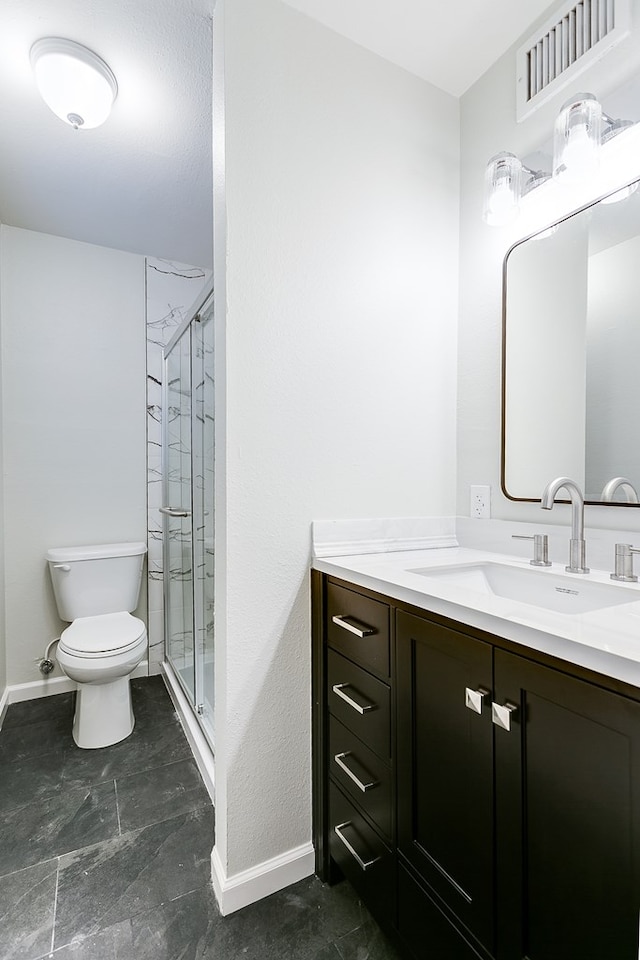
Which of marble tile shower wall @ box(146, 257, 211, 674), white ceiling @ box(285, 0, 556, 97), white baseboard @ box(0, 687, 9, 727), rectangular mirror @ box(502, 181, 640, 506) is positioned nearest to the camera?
rectangular mirror @ box(502, 181, 640, 506)

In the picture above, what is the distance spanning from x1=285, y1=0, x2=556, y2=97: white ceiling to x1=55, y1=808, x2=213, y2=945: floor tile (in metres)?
2.50

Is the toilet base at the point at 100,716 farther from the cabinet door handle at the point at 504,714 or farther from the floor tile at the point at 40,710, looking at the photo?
the cabinet door handle at the point at 504,714

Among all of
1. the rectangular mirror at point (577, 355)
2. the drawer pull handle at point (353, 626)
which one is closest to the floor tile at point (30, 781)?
the drawer pull handle at point (353, 626)

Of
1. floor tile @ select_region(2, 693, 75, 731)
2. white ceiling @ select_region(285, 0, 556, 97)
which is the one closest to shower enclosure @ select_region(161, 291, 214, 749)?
floor tile @ select_region(2, 693, 75, 731)

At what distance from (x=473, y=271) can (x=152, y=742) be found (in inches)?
89.3

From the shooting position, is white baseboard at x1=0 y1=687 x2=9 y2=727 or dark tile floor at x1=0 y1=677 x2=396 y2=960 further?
white baseboard at x1=0 y1=687 x2=9 y2=727

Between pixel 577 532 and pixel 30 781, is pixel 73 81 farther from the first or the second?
pixel 30 781

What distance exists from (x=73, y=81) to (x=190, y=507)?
1554 mm

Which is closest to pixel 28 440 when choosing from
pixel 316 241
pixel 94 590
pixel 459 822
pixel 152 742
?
pixel 94 590

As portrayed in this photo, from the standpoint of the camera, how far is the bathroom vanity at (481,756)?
62 centimetres

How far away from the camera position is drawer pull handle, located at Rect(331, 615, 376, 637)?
1.09 m

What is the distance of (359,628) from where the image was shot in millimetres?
1118

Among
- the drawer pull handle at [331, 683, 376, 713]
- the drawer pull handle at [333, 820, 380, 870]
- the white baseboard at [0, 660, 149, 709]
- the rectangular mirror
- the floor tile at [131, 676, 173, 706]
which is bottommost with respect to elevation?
the floor tile at [131, 676, 173, 706]

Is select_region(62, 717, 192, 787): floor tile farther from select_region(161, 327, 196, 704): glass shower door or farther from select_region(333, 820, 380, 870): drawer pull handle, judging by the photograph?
select_region(333, 820, 380, 870): drawer pull handle
